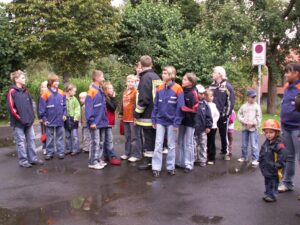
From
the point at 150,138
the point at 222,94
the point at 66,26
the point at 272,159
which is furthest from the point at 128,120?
the point at 66,26

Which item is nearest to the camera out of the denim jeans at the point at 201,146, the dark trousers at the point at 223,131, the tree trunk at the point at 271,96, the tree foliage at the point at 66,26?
the denim jeans at the point at 201,146

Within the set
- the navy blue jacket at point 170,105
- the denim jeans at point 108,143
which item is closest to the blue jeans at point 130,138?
the denim jeans at point 108,143

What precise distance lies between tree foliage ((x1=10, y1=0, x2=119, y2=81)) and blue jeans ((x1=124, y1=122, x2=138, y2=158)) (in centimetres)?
1198

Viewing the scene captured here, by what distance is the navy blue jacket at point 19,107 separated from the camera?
7.27 m

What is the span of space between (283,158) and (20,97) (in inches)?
187

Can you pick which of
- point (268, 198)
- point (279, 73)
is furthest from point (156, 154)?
point (279, 73)

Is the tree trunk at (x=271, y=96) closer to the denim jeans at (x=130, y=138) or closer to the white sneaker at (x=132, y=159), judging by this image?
the denim jeans at (x=130, y=138)

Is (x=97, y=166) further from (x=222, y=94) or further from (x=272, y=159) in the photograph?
(x=272, y=159)

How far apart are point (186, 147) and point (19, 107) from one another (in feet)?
10.4

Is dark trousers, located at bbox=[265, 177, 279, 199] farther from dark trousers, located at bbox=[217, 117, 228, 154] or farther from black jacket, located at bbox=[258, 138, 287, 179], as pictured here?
dark trousers, located at bbox=[217, 117, 228, 154]

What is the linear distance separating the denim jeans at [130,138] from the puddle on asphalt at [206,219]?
10.6 feet

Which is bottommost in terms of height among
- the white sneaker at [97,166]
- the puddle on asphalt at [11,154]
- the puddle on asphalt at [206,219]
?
the puddle on asphalt at [206,219]

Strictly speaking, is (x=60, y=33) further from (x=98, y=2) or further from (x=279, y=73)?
(x=279, y=73)

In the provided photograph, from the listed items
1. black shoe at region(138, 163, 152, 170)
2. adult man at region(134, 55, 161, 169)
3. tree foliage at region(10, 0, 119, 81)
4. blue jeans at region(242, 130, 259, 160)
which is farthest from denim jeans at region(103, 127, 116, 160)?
tree foliage at region(10, 0, 119, 81)
